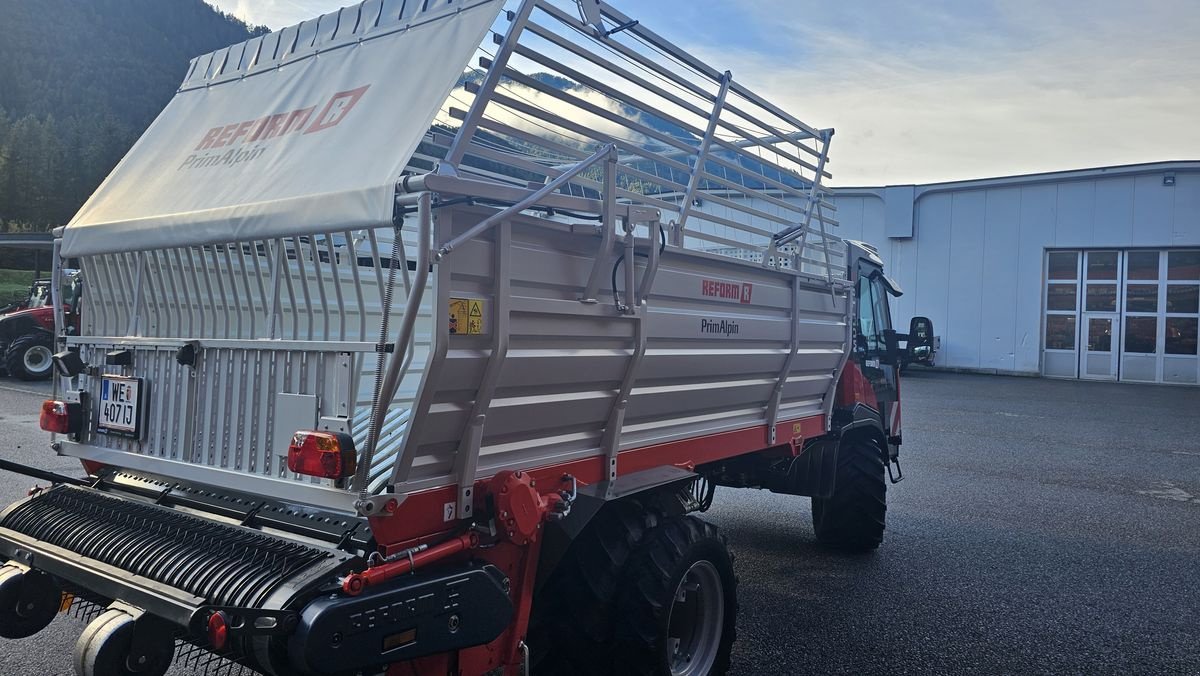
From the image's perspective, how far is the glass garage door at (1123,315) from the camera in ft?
70.4

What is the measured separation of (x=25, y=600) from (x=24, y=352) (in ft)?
51.9

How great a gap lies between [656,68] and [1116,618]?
13.6 feet

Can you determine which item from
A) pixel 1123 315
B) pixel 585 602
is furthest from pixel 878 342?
pixel 1123 315

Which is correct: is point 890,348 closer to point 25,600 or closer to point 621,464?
point 621,464

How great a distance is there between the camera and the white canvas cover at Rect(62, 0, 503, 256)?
275 centimetres

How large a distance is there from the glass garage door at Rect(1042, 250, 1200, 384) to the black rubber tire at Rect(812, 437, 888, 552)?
1980 cm

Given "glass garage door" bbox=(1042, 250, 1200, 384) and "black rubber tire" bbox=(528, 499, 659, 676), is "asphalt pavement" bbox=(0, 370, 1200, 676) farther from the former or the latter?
"glass garage door" bbox=(1042, 250, 1200, 384)

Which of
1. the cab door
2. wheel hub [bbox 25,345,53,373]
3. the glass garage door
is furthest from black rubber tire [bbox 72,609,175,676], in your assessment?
the glass garage door

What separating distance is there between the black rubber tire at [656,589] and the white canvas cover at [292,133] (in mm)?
1711

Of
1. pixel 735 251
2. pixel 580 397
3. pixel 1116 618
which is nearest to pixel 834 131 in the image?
pixel 735 251

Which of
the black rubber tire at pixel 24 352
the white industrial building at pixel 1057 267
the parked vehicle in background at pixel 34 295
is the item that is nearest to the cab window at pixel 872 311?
the black rubber tire at pixel 24 352

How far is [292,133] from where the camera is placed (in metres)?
3.22

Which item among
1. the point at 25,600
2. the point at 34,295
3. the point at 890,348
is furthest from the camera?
the point at 34,295

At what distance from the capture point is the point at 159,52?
76.9m
